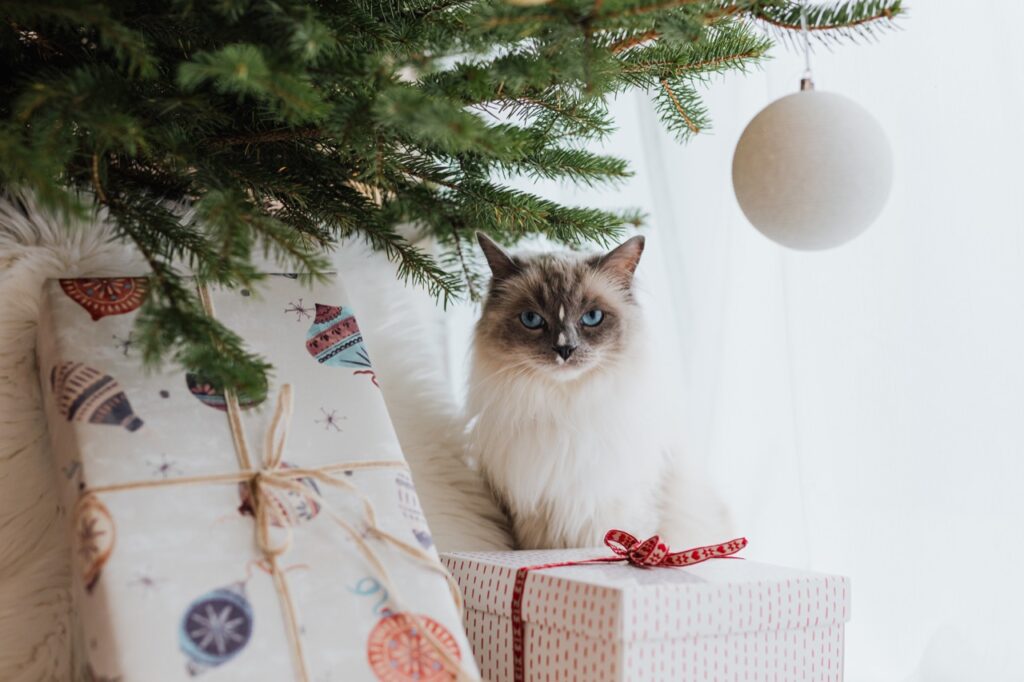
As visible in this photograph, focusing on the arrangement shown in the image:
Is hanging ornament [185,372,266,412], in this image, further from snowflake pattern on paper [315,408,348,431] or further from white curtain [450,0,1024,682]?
white curtain [450,0,1024,682]

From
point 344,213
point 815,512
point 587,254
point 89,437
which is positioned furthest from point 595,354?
point 89,437

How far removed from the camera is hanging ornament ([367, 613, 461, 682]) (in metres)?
0.77

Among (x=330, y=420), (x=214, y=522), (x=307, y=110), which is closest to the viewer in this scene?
(x=307, y=110)

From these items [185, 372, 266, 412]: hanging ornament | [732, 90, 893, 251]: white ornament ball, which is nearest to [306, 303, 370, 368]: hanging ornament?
[185, 372, 266, 412]: hanging ornament

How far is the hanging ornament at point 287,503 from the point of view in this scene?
0.79 meters

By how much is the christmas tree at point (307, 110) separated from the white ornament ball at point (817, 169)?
0.29 ft

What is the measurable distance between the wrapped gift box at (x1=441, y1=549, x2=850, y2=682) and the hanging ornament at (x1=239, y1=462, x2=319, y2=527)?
0.80 ft

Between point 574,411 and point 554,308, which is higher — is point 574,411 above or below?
below

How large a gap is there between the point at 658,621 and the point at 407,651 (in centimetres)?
23

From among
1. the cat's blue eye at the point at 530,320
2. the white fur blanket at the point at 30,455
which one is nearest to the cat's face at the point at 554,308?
the cat's blue eye at the point at 530,320

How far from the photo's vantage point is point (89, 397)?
2.62 feet

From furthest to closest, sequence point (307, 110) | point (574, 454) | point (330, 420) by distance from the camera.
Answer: point (574, 454), point (330, 420), point (307, 110)

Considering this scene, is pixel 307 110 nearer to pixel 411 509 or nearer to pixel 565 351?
pixel 411 509

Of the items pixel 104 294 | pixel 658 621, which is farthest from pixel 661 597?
→ pixel 104 294
